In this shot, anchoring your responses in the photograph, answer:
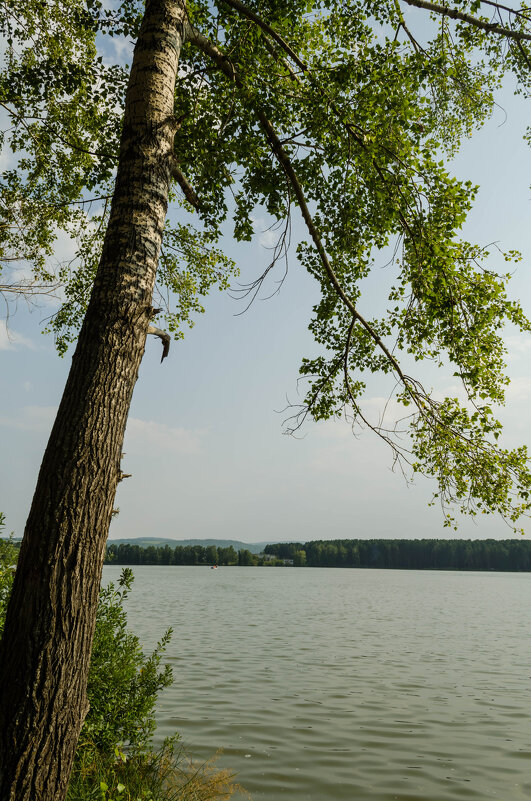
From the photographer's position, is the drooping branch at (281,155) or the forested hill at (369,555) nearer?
the drooping branch at (281,155)

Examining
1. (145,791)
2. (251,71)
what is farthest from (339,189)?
(145,791)

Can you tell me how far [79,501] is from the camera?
321 cm

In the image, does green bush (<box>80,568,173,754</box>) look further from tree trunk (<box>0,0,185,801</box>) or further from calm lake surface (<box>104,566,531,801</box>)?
tree trunk (<box>0,0,185,801</box>)

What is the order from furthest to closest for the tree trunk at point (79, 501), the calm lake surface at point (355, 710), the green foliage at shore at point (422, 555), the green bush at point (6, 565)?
the green foliage at shore at point (422, 555) → the calm lake surface at point (355, 710) → the green bush at point (6, 565) → the tree trunk at point (79, 501)

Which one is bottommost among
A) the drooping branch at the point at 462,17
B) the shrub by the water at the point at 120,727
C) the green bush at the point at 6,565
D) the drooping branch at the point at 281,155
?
the shrub by the water at the point at 120,727

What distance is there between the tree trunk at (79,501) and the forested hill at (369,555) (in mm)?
123471

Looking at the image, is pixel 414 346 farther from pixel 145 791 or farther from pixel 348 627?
pixel 348 627

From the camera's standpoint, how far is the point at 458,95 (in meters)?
9.27

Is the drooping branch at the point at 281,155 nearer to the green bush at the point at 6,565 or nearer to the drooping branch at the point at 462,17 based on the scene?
the drooping branch at the point at 462,17

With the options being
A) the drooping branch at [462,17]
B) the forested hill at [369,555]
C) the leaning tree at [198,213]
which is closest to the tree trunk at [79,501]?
the leaning tree at [198,213]

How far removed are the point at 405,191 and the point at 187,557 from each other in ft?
517

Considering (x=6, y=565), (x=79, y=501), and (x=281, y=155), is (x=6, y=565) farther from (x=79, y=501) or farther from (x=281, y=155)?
(x=281, y=155)

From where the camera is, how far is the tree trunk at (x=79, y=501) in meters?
2.87

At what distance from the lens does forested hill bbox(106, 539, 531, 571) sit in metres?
126
